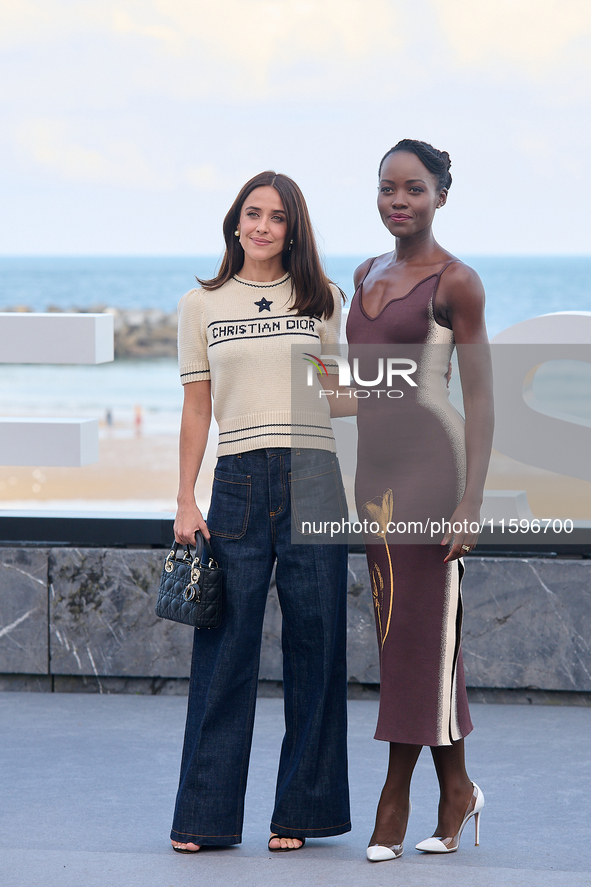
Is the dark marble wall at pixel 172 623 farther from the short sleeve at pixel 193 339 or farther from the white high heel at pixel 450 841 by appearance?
the short sleeve at pixel 193 339

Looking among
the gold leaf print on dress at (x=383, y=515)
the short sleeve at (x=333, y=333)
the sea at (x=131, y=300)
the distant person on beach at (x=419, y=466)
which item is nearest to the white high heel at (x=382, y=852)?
the distant person on beach at (x=419, y=466)

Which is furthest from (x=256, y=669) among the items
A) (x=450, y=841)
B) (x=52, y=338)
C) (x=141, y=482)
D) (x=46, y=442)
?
(x=141, y=482)

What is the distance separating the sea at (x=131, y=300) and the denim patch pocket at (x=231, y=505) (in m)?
4.47

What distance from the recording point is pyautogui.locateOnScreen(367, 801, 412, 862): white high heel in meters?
2.58

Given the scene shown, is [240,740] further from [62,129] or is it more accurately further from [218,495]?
[62,129]

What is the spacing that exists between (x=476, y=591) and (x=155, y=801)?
61.3 inches

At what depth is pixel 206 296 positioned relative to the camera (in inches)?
106

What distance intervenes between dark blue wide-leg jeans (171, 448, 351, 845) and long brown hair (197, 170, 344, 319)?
15.6 inches

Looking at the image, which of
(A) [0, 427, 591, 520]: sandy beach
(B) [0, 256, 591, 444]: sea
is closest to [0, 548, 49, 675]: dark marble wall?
(A) [0, 427, 591, 520]: sandy beach

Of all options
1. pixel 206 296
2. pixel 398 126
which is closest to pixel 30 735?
pixel 206 296

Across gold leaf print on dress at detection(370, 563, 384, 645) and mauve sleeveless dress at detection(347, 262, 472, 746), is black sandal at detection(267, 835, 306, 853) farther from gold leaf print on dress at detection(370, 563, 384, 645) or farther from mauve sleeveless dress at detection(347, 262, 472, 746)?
gold leaf print on dress at detection(370, 563, 384, 645)

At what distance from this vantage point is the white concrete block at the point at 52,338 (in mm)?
4113

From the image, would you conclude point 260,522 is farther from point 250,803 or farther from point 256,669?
point 250,803

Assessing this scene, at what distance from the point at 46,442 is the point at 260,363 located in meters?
1.79
